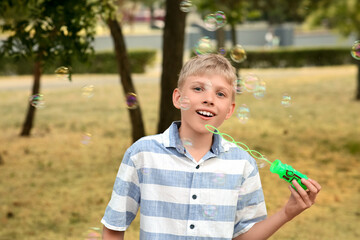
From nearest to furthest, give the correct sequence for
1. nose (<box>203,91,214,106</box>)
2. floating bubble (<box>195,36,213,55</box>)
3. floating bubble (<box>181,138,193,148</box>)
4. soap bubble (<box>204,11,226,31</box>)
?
1. nose (<box>203,91,214,106</box>)
2. floating bubble (<box>181,138,193,148</box>)
3. floating bubble (<box>195,36,213,55</box>)
4. soap bubble (<box>204,11,226,31</box>)

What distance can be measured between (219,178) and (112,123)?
10332mm

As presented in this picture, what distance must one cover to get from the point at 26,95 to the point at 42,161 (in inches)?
377

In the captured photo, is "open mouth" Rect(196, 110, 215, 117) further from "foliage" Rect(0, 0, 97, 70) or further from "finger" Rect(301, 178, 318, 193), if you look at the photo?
"foliage" Rect(0, 0, 97, 70)

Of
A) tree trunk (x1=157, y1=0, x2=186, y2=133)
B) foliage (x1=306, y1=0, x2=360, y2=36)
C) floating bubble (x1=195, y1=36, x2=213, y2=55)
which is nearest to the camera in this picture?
floating bubble (x1=195, y1=36, x2=213, y2=55)

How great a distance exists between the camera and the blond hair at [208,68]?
7.27ft

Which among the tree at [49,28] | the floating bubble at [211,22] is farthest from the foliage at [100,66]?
the floating bubble at [211,22]

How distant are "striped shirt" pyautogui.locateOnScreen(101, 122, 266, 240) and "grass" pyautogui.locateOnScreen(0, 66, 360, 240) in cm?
332

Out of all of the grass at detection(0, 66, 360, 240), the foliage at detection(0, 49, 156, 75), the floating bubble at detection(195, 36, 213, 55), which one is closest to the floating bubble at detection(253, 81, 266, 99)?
the floating bubble at detection(195, 36, 213, 55)

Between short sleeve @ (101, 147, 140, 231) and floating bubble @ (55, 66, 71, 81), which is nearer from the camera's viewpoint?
short sleeve @ (101, 147, 140, 231)

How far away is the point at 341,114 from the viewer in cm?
1305

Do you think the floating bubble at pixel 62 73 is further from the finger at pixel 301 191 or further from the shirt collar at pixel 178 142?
the finger at pixel 301 191

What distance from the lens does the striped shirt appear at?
7.16 ft

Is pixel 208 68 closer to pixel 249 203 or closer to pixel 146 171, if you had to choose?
pixel 146 171

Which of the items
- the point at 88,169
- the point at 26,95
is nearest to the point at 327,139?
the point at 88,169
